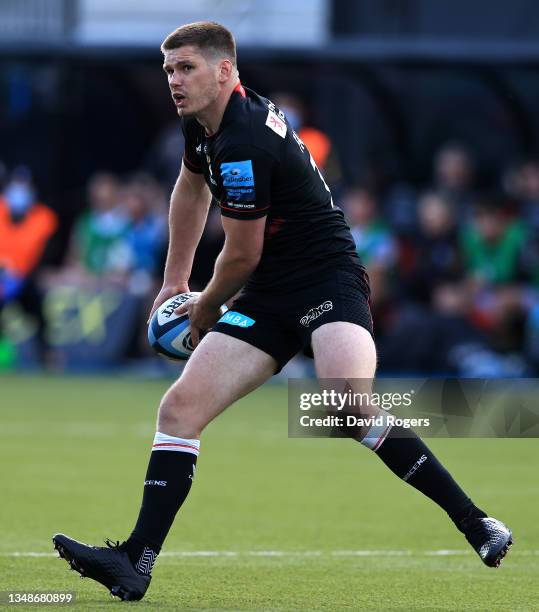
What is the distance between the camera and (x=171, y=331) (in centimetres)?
658

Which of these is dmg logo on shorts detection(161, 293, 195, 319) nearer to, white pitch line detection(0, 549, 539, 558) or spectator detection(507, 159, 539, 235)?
white pitch line detection(0, 549, 539, 558)

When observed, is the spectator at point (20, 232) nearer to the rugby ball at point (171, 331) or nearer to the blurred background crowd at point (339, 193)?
the blurred background crowd at point (339, 193)

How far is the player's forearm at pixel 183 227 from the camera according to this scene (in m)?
6.68

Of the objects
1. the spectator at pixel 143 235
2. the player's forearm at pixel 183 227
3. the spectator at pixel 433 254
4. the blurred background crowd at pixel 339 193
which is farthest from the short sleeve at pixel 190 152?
the spectator at pixel 143 235

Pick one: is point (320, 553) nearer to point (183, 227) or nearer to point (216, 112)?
point (183, 227)

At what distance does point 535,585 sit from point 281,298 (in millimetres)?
1600

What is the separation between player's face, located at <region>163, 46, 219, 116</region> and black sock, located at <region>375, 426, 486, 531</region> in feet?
4.98

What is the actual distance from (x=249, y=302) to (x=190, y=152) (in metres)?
0.69

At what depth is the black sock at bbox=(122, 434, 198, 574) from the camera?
6.03 m

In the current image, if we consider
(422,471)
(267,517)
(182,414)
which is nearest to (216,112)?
(182,414)

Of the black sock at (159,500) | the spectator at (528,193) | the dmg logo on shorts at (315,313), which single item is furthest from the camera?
the spectator at (528,193)

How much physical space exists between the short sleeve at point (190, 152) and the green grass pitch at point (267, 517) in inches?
68.0

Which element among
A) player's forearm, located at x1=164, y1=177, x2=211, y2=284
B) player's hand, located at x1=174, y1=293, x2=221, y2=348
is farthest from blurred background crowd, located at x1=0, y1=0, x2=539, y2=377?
player's hand, located at x1=174, y1=293, x2=221, y2=348

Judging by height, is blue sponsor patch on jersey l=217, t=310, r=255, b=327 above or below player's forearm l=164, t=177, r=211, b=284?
below
